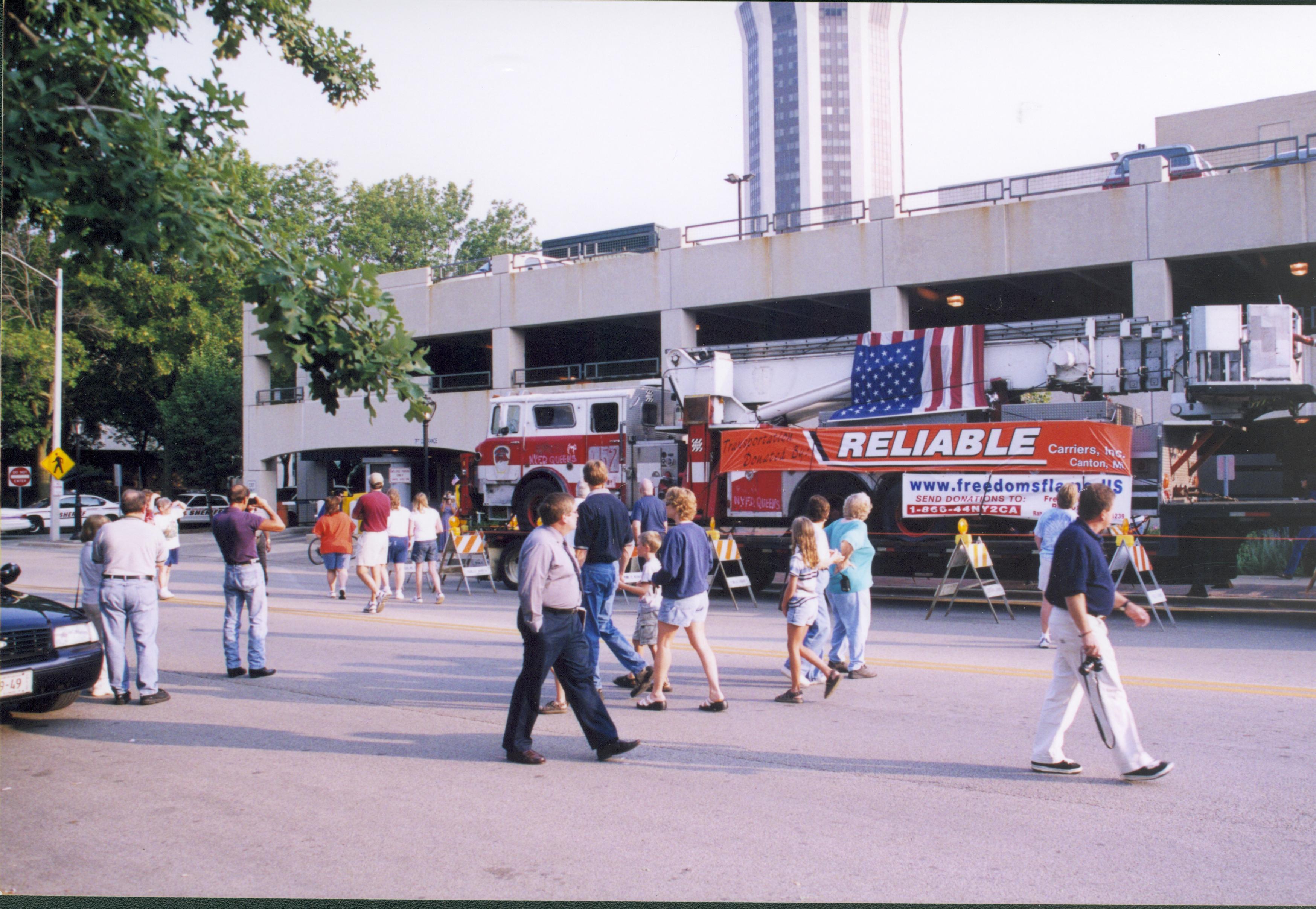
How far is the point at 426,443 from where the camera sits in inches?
906

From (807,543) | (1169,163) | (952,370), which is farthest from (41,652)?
(1169,163)

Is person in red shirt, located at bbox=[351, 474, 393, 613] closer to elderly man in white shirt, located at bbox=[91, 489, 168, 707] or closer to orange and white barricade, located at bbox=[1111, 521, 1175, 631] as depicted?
elderly man in white shirt, located at bbox=[91, 489, 168, 707]

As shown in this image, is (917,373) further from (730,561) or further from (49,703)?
(49,703)

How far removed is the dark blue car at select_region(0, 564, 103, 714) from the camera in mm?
6934

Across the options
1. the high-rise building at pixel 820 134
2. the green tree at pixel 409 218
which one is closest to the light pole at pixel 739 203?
the green tree at pixel 409 218

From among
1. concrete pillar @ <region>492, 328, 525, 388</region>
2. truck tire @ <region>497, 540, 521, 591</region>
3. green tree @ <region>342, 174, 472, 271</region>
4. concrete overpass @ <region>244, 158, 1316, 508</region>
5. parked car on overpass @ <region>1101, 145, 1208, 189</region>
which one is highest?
green tree @ <region>342, 174, 472, 271</region>

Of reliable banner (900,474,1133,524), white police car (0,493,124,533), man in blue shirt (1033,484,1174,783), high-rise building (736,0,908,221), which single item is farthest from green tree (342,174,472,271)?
high-rise building (736,0,908,221)

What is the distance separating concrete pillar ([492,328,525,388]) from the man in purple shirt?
21.4 metres

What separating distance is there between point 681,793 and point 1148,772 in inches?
103

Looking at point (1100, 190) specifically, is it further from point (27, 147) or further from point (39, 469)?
point (39, 469)

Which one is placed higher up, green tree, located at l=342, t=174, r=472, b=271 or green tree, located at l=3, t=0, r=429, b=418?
green tree, located at l=342, t=174, r=472, b=271

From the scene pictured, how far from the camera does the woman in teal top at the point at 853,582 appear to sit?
8.43 m

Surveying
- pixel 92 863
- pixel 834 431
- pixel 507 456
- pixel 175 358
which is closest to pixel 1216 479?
pixel 834 431

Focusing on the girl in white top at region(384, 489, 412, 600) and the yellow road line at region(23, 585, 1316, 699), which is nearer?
the yellow road line at region(23, 585, 1316, 699)
